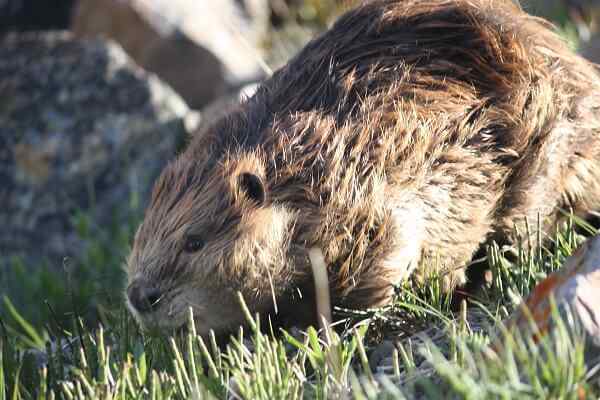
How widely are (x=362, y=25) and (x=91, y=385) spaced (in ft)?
5.81

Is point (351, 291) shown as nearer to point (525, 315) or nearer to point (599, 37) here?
point (525, 315)

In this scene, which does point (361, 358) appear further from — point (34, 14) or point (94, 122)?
point (34, 14)

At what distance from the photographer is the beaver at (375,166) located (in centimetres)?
332

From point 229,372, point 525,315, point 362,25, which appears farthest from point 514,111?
point 229,372

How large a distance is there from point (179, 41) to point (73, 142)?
4.68 feet

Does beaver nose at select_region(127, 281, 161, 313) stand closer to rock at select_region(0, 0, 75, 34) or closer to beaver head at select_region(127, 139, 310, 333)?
beaver head at select_region(127, 139, 310, 333)

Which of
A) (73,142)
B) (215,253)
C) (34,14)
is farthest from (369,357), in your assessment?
(34,14)

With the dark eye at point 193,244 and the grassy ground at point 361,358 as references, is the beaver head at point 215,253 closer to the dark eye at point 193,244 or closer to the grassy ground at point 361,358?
the dark eye at point 193,244

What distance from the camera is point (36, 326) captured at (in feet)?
15.8

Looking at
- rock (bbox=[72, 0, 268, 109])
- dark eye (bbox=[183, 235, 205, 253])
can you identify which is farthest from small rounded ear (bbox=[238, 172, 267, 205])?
rock (bbox=[72, 0, 268, 109])

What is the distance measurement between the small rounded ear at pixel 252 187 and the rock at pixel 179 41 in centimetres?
349

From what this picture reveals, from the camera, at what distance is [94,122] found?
6.08 meters

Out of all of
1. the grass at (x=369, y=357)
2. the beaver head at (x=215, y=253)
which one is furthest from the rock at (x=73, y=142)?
the beaver head at (x=215, y=253)

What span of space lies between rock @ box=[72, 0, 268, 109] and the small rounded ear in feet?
11.4
